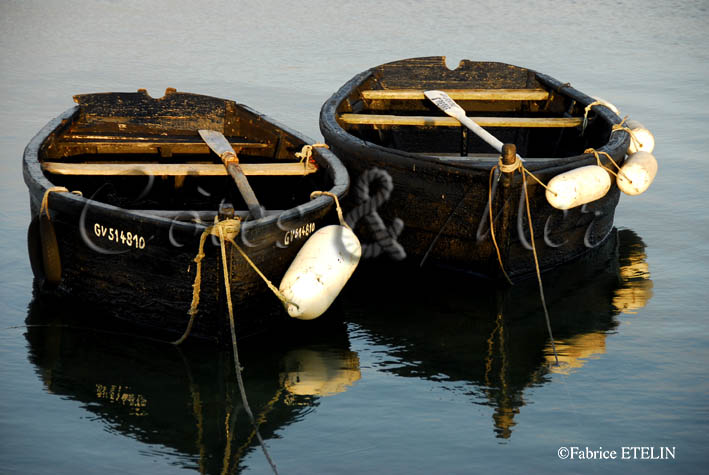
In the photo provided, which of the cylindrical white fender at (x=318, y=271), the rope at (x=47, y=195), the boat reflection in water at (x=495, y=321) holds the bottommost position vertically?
the boat reflection in water at (x=495, y=321)

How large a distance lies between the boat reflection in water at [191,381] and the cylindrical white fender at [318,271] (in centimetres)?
55

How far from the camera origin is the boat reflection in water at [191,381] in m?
Result: 6.95

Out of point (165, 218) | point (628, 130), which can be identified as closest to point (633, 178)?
point (628, 130)

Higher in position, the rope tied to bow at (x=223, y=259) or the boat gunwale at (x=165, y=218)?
the boat gunwale at (x=165, y=218)

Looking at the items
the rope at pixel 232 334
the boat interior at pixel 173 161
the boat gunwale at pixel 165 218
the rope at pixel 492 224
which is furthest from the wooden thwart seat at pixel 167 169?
the rope at pixel 232 334

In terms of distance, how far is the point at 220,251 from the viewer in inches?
294

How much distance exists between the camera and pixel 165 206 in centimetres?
1029

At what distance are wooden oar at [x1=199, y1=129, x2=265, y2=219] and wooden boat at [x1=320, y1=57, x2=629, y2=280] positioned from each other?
45.5 inches

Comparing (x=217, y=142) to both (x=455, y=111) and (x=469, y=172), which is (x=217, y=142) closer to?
(x=455, y=111)

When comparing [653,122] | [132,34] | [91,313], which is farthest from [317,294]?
[132,34]

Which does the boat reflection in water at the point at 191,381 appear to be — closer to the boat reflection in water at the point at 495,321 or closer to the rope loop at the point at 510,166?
the boat reflection in water at the point at 495,321

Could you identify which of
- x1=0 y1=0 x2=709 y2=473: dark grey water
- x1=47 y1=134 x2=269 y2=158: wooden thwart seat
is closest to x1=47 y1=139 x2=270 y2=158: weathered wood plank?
x1=47 y1=134 x2=269 y2=158: wooden thwart seat

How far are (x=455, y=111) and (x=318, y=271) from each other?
14.0 feet

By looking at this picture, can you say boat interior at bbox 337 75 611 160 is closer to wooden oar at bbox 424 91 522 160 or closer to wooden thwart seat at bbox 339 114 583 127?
wooden thwart seat at bbox 339 114 583 127
